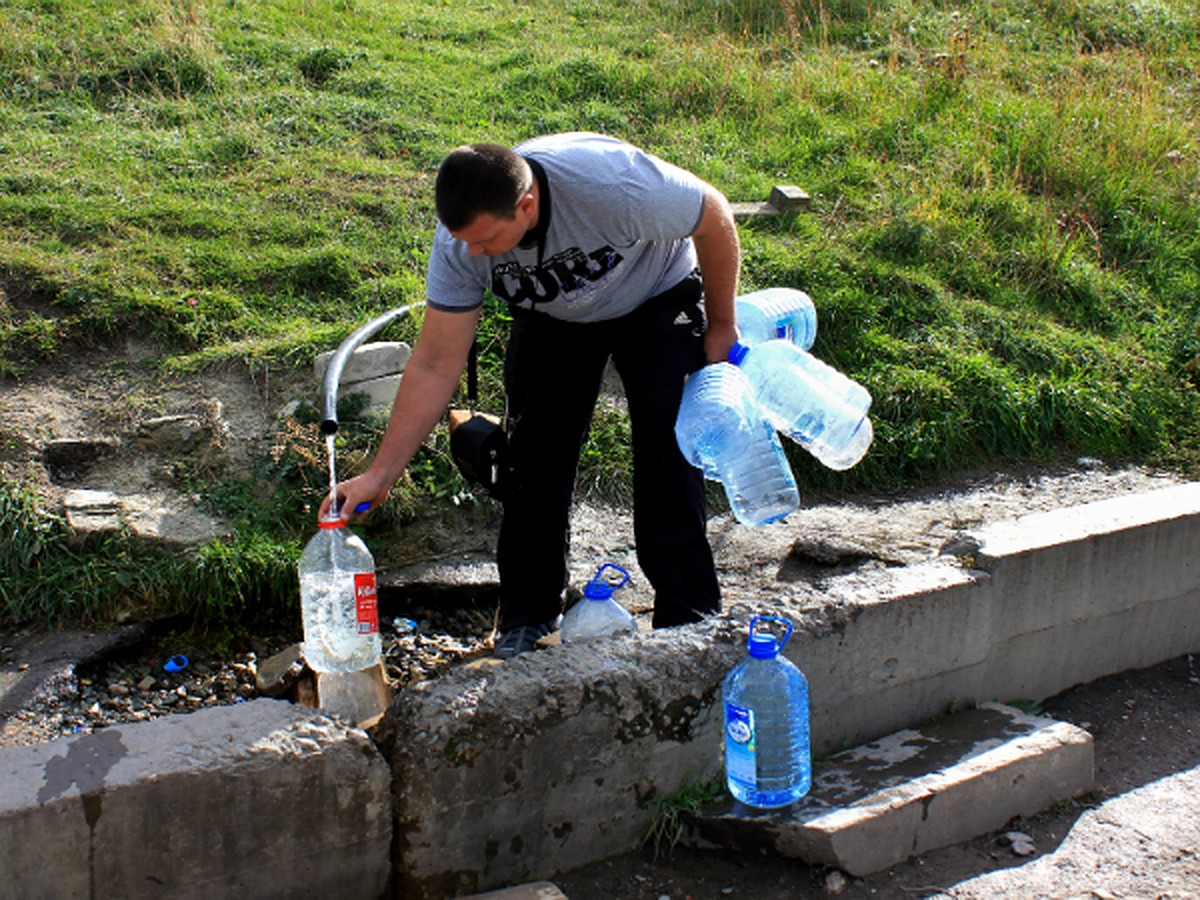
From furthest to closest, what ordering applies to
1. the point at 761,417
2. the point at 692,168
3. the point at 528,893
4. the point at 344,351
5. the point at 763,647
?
the point at 692,168 → the point at 344,351 → the point at 761,417 → the point at 763,647 → the point at 528,893

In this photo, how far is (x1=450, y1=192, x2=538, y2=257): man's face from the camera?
3184 millimetres

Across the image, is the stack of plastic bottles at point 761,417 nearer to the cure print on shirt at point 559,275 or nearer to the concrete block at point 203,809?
the cure print on shirt at point 559,275

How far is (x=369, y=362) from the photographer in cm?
526

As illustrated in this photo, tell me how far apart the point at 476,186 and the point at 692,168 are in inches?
193

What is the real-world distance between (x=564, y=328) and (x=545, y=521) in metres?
0.67

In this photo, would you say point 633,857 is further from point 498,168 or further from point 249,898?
point 498,168

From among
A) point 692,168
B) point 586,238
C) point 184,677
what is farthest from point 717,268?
point 692,168

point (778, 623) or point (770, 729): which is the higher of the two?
point (778, 623)

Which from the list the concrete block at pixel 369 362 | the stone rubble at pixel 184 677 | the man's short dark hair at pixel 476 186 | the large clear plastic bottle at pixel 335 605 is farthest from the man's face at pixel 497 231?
the concrete block at pixel 369 362

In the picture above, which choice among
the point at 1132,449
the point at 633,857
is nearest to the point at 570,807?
the point at 633,857

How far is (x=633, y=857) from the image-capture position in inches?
128

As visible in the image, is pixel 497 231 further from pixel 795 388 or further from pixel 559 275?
pixel 795 388

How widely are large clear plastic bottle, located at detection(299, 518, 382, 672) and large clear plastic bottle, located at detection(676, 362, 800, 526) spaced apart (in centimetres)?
109

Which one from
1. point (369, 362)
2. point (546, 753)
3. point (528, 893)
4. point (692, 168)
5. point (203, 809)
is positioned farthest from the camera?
point (692, 168)
